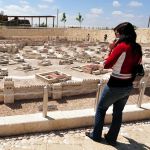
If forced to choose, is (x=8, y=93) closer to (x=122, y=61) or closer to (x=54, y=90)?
(x=54, y=90)

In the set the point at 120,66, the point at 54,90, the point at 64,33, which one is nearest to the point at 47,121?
the point at 120,66

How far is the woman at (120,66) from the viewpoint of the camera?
414cm

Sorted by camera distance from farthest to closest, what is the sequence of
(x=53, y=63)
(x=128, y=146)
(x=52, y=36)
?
(x=52, y=36)
(x=53, y=63)
(x=128, y=146)

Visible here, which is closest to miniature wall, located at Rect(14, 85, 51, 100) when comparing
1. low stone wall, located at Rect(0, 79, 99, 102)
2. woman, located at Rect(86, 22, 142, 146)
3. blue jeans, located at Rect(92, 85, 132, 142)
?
low stone wall, located at Rect(0, 79, 99, 102)

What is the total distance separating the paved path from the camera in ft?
14.9

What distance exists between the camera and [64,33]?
5897cm

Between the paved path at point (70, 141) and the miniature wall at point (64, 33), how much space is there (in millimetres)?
42447

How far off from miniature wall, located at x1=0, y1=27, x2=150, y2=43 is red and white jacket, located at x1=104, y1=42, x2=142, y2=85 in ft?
141

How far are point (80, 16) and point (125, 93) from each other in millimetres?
92189

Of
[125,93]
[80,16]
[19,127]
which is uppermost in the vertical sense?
[80,16]

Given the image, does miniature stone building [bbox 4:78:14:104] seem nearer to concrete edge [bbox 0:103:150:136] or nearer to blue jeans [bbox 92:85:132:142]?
concrete edge [bbox 0:103:150:136]

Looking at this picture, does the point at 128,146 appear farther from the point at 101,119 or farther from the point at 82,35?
the point at 82,35

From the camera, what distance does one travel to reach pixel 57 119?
5.08 m

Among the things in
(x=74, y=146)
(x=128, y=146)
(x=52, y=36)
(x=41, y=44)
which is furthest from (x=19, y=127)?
(x=52, y=36)
